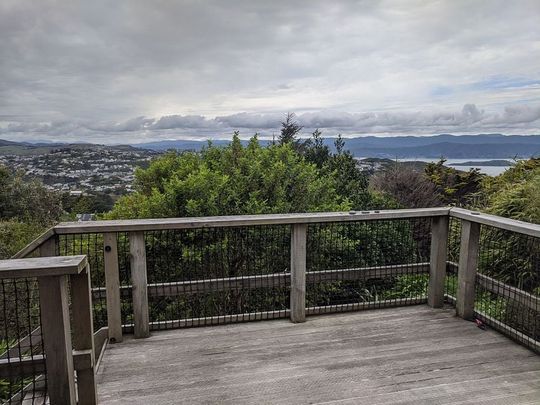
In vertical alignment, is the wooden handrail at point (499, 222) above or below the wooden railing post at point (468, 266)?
above

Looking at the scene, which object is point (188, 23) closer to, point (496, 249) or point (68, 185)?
point (496, 249)

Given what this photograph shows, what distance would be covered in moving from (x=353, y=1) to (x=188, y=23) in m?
3.06

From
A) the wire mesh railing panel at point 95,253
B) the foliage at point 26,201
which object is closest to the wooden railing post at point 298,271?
the wire mesh railing panel at point 95,253

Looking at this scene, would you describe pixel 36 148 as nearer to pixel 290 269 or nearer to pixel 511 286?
pixel 290 269

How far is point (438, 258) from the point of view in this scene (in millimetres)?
3562

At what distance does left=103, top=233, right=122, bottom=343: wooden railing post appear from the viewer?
2.86 meters

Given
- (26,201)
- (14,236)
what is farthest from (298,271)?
(26,201)

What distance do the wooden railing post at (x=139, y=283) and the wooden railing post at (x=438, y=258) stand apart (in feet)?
8.25

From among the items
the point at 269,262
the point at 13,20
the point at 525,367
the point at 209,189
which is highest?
the point at 13,20

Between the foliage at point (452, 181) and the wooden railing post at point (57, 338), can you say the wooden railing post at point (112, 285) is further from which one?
the foliage at point (452, 181)

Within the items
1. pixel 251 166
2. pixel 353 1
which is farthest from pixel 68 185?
pixel 353 1

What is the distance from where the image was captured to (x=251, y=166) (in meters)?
6.55

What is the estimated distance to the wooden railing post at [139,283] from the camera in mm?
2904

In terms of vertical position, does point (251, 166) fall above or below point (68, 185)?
above
